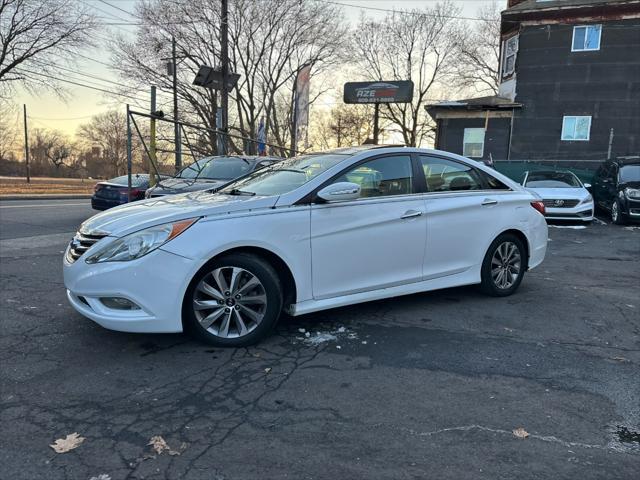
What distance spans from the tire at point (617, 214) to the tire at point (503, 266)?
835cm

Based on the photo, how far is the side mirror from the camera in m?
3.99

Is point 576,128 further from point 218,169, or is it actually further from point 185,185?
point 185,185

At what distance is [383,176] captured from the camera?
4.55 meters

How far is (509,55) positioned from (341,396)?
910 inches

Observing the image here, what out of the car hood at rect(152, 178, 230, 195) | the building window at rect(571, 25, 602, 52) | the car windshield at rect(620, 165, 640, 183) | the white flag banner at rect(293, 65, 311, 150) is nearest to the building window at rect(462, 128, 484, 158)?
the building window at rect(571, 25, 602, 52)

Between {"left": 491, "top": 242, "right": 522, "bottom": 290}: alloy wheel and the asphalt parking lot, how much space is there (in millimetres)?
389

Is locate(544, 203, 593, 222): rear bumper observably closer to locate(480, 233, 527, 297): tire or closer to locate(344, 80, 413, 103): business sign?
locate(480, 233, 527, 297): tire

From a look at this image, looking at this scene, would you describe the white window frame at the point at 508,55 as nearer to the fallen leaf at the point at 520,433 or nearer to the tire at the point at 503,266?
the tire at the point at 503,266

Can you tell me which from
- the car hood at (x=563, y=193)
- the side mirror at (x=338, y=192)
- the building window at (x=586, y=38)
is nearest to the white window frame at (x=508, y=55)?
the building window at (x=586, y=38)

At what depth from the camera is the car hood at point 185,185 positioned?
834 cm

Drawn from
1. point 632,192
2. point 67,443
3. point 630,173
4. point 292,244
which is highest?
point 630,173

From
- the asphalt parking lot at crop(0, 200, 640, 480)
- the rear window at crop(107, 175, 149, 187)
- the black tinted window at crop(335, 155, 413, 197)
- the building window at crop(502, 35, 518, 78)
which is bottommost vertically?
the asphalt parking lot at crop(0, 200, 640, 480)

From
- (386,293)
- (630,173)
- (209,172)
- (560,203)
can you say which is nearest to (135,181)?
(209,172)

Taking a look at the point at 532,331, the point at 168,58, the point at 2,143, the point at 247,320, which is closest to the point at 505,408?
the point at 532,331
